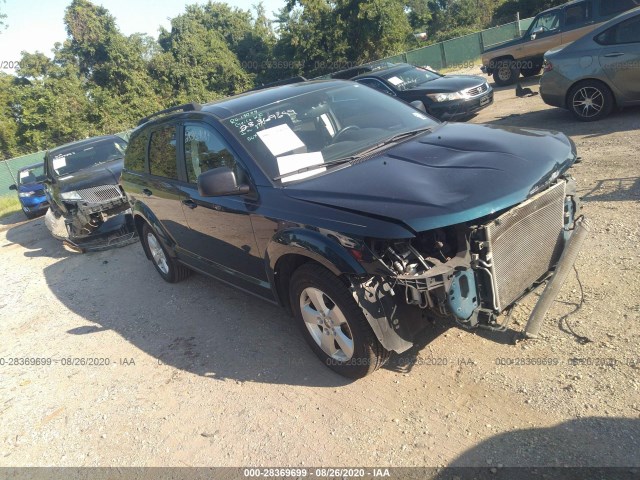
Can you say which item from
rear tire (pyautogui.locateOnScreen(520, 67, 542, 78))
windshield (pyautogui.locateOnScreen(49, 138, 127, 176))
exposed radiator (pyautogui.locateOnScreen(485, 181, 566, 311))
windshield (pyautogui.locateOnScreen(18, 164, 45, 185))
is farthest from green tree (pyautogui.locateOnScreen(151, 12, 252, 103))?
exposed radiator (pyautogui.locateOnScreen(485, 181, 566, 311))

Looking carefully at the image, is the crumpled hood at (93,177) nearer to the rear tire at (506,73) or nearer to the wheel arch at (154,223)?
the wheel arch at (154,223)

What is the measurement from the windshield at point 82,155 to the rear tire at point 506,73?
11.1 metres

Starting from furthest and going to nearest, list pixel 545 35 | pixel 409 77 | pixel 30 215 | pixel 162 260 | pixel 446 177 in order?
pixel 30 215 → pixel 545 35 → pixel 409 77 → pixel 162 260 → pixel 446 177

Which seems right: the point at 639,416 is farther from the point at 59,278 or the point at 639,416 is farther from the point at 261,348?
the point at 59,278

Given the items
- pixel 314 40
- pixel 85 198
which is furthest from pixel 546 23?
pixel 314 40

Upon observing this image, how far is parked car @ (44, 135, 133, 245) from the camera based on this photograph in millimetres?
7754

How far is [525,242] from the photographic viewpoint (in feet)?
9.73

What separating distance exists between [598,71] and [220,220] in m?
6.70

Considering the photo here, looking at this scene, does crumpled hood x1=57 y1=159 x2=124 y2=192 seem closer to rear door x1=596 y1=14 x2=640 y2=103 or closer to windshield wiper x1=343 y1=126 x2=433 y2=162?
windshield wiper x1=343 y1=126 x2=433 y2=162

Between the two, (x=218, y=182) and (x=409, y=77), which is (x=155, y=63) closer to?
(x=409, y=77)

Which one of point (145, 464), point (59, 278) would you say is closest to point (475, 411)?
point (145, 464)

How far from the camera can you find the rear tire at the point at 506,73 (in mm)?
14453

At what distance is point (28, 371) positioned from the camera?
466 centimetres

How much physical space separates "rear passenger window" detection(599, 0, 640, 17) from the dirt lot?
8.74m
